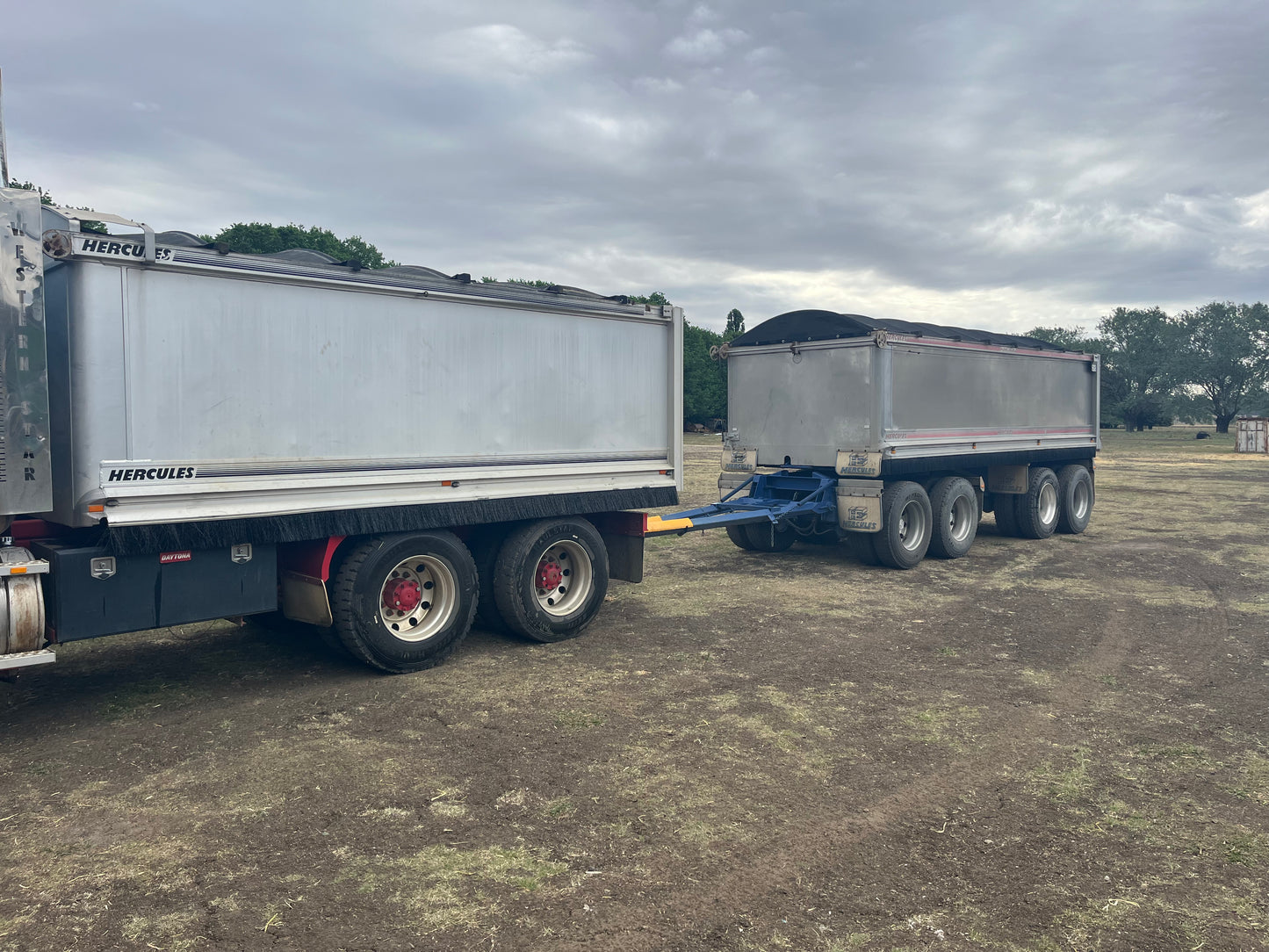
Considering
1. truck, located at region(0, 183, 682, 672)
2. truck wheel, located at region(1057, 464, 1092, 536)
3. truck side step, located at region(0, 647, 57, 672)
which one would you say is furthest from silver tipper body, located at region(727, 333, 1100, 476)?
truck side step, located at region(0, 647, 57, 672)

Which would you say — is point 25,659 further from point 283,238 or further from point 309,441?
point 283,238

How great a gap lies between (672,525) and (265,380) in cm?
479

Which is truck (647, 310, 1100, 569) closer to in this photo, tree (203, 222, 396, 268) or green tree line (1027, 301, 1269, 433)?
tree (203, 222, 396, 268)

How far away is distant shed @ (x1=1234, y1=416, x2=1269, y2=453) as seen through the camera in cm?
4406

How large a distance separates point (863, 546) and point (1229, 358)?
71.4 meters

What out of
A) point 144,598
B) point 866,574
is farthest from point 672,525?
point 144,598

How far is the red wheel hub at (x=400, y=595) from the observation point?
295 inches

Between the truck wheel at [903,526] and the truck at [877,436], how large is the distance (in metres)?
0.02

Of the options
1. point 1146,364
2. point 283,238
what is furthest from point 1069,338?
point 283,238

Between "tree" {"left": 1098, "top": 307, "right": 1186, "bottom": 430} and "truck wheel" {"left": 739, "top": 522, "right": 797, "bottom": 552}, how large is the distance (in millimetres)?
70159

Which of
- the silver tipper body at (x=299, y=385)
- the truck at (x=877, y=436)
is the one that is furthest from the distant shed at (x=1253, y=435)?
the silver tipper body at (x=299, y=385)

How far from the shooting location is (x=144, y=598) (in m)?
6.18

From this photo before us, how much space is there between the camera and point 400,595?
753 cm

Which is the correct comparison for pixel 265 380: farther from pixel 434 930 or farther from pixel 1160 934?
pixel 1160 934
